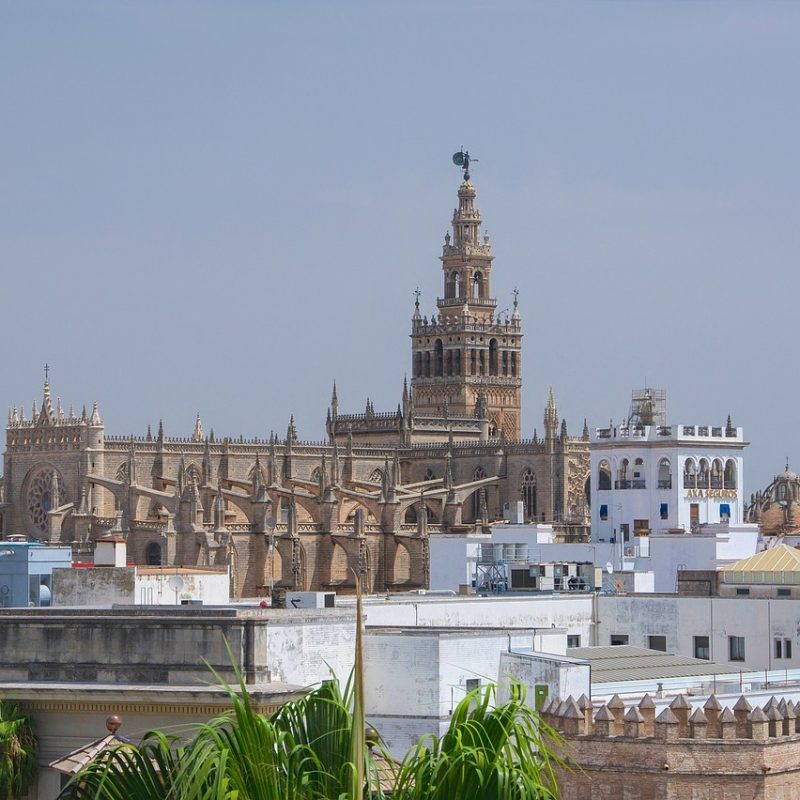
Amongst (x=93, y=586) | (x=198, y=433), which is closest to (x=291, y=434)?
(x=198, y=433)

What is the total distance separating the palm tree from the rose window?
71.6 meters

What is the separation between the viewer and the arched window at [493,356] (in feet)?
433

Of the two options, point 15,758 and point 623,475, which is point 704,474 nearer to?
point 623,475

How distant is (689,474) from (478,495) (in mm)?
32466

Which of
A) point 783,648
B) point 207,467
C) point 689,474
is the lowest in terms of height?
point 783,648

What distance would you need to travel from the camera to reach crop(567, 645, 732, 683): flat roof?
37.7 m

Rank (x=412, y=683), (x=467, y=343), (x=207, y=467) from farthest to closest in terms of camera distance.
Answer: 1. (x=467, y=343)
2. (x=207, y=467)
3. (x=412, y=683)

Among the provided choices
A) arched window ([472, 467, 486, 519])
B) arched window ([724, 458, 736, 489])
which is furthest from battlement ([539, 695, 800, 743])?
arched window ([472, 467, 486, 519])

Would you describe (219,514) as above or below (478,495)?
below

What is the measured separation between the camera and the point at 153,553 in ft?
315

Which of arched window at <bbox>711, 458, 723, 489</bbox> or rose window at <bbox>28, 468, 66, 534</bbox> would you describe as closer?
arched window at <bbox>711, 458, 723, 489</bbox>

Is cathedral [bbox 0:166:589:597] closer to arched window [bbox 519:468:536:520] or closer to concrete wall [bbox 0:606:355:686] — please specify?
arched window [bbox 519:468:536:520]

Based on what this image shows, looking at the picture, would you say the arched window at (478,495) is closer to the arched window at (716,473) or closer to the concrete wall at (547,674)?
the arched window at (716,473)

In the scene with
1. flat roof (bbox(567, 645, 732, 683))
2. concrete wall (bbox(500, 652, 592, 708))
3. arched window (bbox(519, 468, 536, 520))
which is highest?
arched window (bbox(519, 468, 536, 520))
